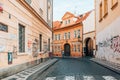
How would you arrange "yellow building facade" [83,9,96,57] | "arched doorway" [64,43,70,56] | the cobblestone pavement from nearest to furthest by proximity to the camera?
the cobblestone pavement → "yellow building facade" [83,9,96,57] → "arched doorway" [64,43,70,56]

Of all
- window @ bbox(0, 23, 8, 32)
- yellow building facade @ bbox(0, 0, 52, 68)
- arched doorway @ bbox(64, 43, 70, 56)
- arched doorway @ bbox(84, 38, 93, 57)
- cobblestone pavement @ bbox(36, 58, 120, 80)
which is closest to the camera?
window @ bbox(0, 23, 8, 32)

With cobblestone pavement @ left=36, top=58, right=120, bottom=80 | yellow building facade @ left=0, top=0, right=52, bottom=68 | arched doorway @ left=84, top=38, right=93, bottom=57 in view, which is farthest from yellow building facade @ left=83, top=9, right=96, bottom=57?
yellow building facade @ left=0, top=0, right=52, bottom=68

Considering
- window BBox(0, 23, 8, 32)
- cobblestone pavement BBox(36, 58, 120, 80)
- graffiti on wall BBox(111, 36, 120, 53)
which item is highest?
window BBox(0, 23, 8, 32)

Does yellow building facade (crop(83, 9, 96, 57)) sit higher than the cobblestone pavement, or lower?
higher

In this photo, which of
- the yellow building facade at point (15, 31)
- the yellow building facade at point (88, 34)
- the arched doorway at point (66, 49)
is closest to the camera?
the yellow building facade at point (15, 31)

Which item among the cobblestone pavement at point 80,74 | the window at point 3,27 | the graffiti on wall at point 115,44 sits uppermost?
the window at point 3,27

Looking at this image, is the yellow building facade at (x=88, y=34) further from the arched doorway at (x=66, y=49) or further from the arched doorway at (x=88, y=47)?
the arched doorway at (x=66, y=49)

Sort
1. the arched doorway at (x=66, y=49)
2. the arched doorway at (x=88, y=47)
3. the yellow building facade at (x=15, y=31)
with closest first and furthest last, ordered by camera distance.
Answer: the yellow building facade at (x=15, y=31) → the arched doorway at (x=88, y=47) → the arched doorway at (x=66, y=49)

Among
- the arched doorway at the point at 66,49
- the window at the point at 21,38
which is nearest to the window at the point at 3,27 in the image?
the window at the point at 21,38

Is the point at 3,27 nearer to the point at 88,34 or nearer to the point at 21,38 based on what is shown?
the point at 21,38

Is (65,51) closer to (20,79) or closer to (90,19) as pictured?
(90,19)

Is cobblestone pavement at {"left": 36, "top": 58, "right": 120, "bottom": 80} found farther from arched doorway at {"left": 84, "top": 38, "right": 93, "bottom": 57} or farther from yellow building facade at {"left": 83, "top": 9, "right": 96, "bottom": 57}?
arched doorway at {"left": 84, "top": 38, "right": 93, "bottom": 57}

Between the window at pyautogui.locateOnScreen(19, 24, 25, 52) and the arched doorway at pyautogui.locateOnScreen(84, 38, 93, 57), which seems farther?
the arched doorway at pyautogui.locateOnScreen(84, 38, 93, 57)

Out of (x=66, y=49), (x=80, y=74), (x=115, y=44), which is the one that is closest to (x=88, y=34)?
(x=66, y=49)
